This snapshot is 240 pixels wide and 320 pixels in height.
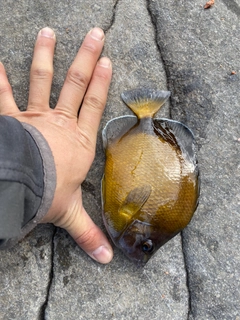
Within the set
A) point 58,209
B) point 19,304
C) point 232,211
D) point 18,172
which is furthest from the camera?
point 232,211

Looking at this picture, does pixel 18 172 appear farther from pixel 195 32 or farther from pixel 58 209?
pixel 195 32

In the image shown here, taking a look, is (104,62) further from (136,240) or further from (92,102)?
(136,240)

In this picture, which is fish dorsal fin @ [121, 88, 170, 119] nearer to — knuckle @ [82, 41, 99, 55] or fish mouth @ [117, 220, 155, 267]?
knuckle @ [82, 41, 99, 55]

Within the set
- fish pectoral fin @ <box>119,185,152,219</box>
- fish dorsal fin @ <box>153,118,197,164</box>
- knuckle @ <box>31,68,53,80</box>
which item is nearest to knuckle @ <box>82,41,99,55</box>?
knuckle @ <box>31,68,53,80</box>

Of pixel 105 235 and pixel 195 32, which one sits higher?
pixel 195 32

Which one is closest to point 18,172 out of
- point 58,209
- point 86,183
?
point 58,209

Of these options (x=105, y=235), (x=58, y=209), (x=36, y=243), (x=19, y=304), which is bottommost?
(x=19, y=304)

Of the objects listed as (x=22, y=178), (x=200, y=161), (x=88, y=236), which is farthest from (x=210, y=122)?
(x=22, y=178)
